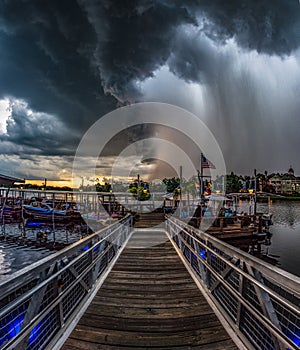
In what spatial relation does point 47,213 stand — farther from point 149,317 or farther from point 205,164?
point 149,317

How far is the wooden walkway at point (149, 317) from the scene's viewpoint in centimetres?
288

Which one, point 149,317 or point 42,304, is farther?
point 149,317

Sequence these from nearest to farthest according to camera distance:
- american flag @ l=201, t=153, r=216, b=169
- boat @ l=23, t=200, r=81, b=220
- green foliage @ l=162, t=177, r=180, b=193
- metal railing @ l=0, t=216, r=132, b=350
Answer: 1. metal railing @ l=0, t=216, r=132, b=350
2. american flag @ l=201, t=153, r=216, b=169
3. boat @ l=23, t=200, r=81, b=220
4. green foliage @ l=162, t=177, r=180, b=193

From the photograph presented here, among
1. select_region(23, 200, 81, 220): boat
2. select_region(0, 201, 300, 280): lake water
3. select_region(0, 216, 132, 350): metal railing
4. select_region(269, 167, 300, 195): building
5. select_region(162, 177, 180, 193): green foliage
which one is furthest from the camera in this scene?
select_region(269, 167, 300, 195): building

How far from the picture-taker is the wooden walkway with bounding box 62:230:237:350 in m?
2.88

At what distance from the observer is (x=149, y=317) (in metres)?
3.55

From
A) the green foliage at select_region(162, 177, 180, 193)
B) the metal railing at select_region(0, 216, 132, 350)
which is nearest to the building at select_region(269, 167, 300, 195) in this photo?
the green foliage at select_region(162, 177, 180, 193)

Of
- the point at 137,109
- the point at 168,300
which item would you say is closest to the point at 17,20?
the point at 137,109

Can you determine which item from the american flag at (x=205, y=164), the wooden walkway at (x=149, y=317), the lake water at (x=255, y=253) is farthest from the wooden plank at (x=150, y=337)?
the american flag at (x=205, y=164)

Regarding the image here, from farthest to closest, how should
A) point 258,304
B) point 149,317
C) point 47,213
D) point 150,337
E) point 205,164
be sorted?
point 47,213
point 205,164
point 149,317
point 150,337
point 258,304

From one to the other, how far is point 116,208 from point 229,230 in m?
10.6

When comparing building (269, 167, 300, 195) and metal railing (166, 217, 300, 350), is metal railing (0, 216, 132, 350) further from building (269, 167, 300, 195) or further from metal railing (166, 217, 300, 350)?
building (269, 167, 300, 195)

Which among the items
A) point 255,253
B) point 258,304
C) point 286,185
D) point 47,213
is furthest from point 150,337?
point 286,185

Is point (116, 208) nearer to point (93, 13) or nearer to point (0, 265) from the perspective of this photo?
point (0, 265)
